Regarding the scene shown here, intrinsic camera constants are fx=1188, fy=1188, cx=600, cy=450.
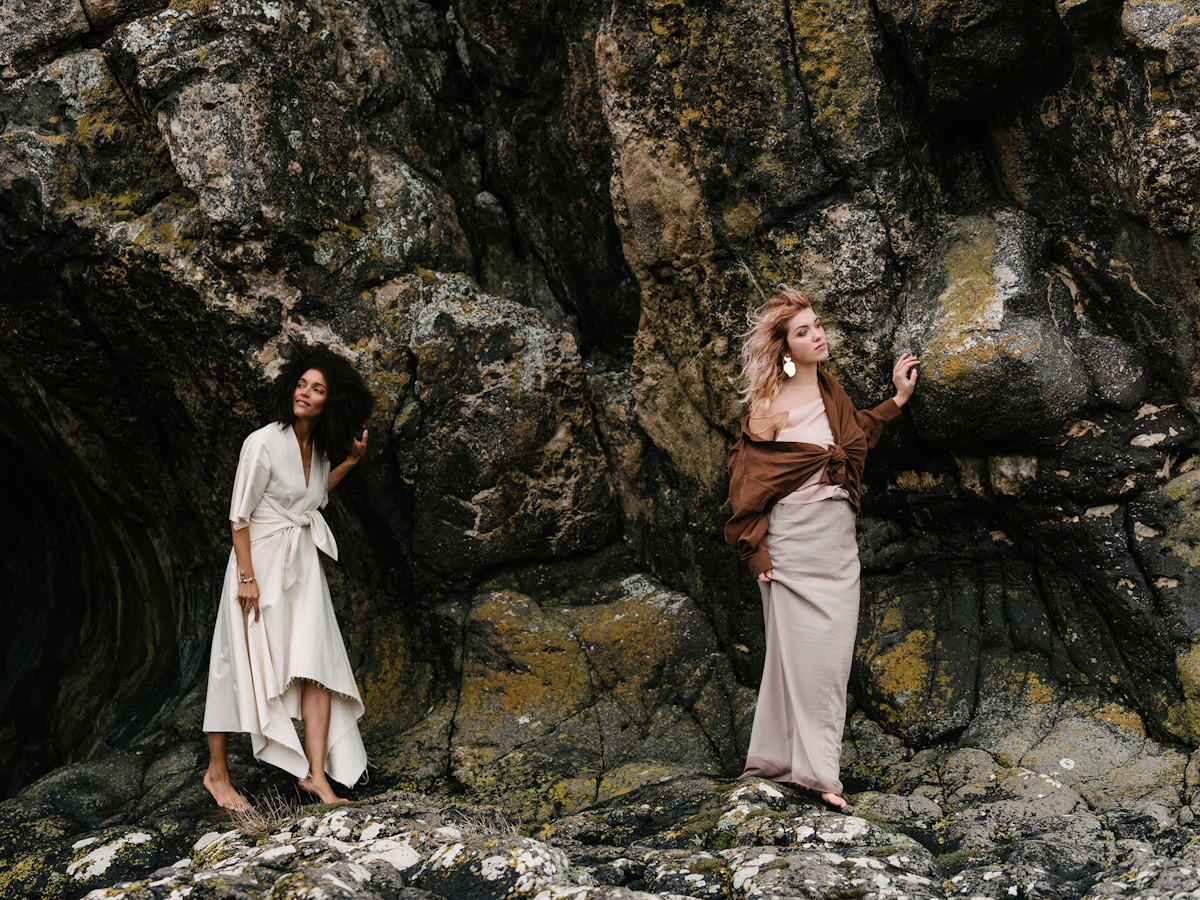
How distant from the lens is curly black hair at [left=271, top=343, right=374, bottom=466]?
5.96m

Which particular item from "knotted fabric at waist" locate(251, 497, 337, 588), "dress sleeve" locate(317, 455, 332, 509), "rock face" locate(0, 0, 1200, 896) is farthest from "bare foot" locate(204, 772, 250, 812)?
"dress sleeve" locate(317, 455, 332, 509)

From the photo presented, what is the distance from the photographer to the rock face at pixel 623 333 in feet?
17.9

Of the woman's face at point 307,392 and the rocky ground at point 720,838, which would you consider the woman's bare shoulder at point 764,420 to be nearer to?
the rocky ground at point 720,838

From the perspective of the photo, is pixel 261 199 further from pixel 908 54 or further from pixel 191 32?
pixel 908 54

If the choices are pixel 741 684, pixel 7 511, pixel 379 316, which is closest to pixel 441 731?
pixel 741 684

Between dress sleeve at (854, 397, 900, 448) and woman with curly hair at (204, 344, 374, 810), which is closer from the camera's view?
dress sleeve at (854, 397, 900, 448)

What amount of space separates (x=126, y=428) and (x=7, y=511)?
3.66 m

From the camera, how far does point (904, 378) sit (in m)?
5.68

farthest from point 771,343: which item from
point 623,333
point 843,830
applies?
point 843,830

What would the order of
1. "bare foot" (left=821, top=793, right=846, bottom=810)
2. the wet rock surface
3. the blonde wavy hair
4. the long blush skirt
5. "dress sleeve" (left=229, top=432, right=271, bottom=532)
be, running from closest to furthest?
the wet rock surface, "bare foot" (left=821, top=793, right=846, bottom=810), the long blush skirt, the blonde wavy hair, "dress sleeve" (left=229, top=432, right=271, bottom=532)

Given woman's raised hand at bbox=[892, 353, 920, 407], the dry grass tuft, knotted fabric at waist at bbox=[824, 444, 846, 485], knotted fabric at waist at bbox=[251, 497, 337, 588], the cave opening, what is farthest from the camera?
the cave opening

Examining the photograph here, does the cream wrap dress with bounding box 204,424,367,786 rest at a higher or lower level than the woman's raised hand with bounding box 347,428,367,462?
lower

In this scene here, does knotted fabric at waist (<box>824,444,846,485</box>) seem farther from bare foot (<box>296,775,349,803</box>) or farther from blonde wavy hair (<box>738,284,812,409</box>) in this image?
bare foot (<box>296,775,349,803</box>)

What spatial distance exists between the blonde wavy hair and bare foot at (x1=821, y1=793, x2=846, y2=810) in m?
1.80
